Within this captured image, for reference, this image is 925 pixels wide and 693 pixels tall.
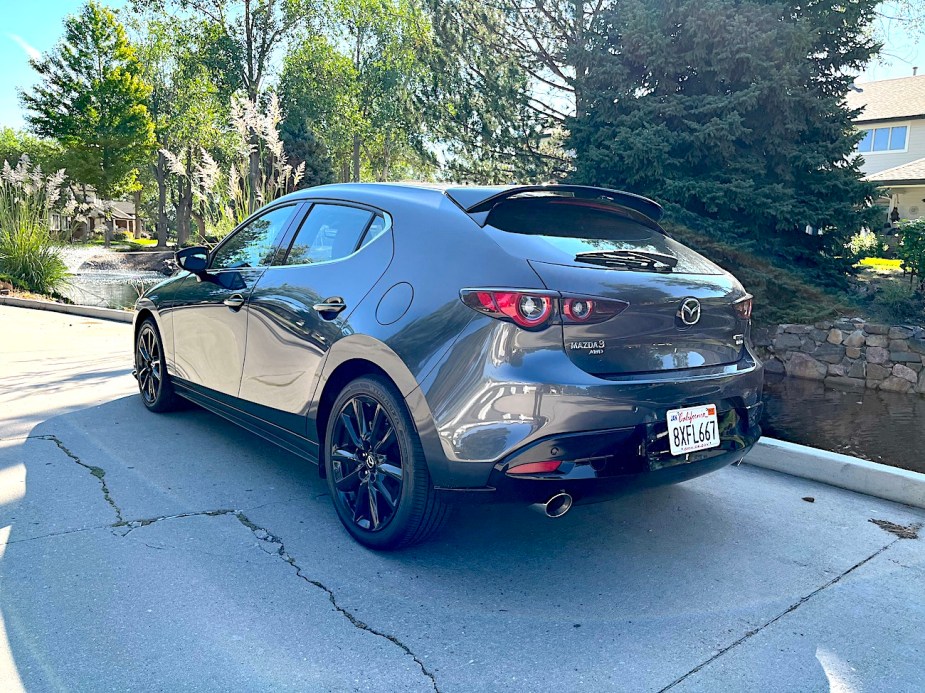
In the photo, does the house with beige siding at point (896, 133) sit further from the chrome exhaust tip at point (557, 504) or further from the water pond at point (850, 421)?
the chrome exhaust tip at point (557, 504)

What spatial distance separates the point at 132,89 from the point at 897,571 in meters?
46.7

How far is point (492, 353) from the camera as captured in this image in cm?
259

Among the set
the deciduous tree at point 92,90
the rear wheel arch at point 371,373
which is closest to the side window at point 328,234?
the rear wheel arch at point 371,373

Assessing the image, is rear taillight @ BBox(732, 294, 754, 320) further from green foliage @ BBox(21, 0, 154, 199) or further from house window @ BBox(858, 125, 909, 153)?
green foliage @ BBox(21, 0, 154, 199)

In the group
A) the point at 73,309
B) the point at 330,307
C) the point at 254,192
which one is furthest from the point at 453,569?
the point at 73,309

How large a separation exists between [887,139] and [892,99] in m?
2.28

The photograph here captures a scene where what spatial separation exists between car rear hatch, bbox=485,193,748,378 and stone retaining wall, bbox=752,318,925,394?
9.93 m

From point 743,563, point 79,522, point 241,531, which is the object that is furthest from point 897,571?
point 79,522

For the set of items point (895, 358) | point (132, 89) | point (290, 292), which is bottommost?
point (895, 358)

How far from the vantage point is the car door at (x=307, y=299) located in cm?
321

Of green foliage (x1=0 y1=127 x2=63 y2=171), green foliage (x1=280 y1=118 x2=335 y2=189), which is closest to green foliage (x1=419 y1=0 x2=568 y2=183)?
green foliage (x1=280 y1=118 x2=335 y2=189)

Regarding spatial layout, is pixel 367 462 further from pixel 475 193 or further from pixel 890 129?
pixel 890 129

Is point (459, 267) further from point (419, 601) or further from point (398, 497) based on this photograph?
point (419, 601)

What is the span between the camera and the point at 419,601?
2734mm
